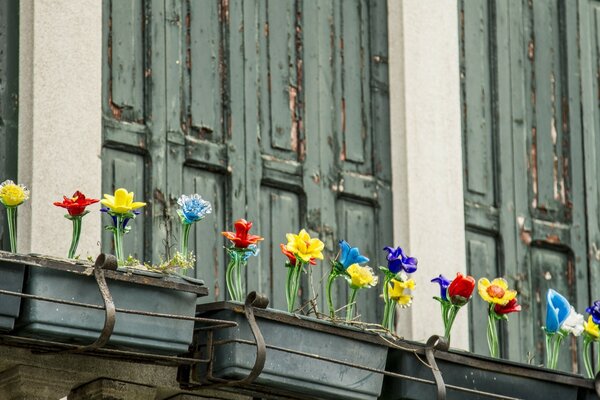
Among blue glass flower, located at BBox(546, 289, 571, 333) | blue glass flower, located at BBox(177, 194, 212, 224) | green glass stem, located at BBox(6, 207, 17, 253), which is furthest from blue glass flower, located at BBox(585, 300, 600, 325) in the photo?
green glass stem, located at BBox(6, 207, 17, 253)

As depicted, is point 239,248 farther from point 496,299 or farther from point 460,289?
point 496,299

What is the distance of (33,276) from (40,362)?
2.12 ft

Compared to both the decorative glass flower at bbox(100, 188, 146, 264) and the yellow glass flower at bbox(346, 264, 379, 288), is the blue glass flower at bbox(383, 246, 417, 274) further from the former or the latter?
the decorative glass flower at bbox(100, 188, 146, 264)

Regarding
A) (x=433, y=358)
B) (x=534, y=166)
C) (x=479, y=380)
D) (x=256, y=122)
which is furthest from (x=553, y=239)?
(x=433, y=358)

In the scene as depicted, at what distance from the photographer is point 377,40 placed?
1256 cm

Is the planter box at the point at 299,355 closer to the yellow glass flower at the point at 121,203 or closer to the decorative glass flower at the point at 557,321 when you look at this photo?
the yellow glass flower at the point at 121,203

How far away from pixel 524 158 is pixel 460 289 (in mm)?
2367

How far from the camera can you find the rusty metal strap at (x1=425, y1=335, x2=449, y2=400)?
10563 millimetres

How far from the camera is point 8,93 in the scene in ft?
36.0

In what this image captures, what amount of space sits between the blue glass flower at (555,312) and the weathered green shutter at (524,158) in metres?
1.29

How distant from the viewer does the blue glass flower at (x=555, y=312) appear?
1125cm

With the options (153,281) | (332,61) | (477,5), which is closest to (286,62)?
(332,61)

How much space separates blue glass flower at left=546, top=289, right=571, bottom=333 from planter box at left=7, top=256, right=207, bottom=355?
2.08m

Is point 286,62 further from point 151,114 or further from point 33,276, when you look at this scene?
point 33,276
